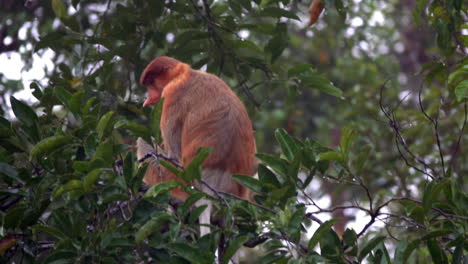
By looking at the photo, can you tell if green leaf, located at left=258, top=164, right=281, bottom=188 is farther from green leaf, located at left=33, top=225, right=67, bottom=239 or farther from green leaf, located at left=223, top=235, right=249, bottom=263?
green leaf, located at left=33, top=225, right=67, bottom=239

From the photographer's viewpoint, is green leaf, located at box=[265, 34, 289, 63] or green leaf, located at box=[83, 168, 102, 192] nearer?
green leaf, located at box=[83, 168, 102, 192]

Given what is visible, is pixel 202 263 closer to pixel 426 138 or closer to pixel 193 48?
pixel 193 48

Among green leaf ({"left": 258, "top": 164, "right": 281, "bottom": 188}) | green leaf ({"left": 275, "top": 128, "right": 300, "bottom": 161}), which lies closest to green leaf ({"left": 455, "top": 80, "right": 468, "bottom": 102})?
green leaf ({"left": 275, "top": 128, "right": 300, "bottom": 161})

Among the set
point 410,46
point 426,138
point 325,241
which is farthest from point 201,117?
point 410,46

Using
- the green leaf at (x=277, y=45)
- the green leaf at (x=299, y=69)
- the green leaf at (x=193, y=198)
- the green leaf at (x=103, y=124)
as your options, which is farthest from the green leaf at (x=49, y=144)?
the green leaf at (x=277, y=45)

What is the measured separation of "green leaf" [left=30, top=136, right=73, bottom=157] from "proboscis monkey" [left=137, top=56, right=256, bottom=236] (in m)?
0.96

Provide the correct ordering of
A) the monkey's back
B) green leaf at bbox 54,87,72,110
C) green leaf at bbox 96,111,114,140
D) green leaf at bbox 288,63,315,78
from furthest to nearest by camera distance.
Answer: green leaf at bbox 288,63,315,78 < the monkey's back < green leaf at bbox 54,87,72,110 < green leaf at bbox 96,111,114,140

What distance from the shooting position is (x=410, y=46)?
7.79 metres

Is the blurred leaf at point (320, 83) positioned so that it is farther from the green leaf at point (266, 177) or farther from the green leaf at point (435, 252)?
the green leaf at point (435, 252)

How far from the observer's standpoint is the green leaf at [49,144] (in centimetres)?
199

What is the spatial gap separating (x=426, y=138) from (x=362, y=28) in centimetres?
232

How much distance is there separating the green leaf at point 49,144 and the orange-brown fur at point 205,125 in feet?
3.03

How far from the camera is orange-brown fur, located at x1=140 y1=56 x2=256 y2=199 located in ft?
9.95

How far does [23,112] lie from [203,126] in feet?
3.59
